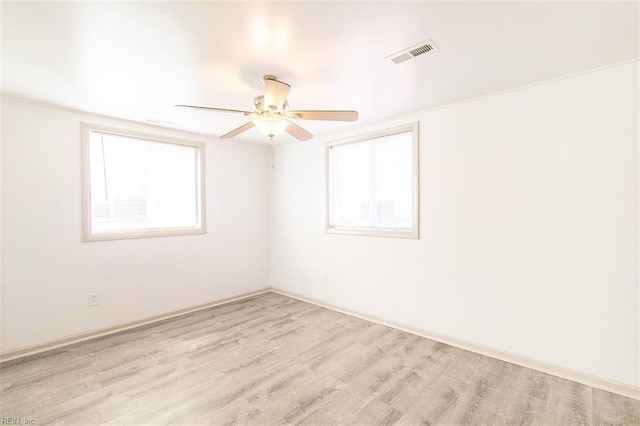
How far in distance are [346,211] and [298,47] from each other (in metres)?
2.39

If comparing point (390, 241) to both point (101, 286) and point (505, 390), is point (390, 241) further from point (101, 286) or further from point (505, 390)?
point (101, 286)

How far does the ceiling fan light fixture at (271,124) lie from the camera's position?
2.17 meters

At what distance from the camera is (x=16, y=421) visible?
1.86 metres

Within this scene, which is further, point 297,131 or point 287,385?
point 297,131

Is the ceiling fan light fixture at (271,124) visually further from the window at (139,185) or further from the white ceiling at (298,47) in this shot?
the window at (139,185)

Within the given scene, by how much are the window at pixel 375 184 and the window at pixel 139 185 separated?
6.26ft

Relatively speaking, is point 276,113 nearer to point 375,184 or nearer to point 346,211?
point 375,184

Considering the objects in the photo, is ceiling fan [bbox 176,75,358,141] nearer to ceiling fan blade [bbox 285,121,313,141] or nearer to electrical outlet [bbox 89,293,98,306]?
ceiling fan blade [bbox 285,121,313,141]

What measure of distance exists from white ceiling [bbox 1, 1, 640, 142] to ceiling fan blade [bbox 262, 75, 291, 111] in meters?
0.17

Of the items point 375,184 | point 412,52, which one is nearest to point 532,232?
point 375,184

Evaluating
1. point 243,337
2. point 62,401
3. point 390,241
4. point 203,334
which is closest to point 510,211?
point 390,241

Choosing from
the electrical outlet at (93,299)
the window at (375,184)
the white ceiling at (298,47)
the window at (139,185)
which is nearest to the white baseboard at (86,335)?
the electrical outlet at (93,299)

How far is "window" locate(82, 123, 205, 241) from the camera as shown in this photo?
3.20 meters

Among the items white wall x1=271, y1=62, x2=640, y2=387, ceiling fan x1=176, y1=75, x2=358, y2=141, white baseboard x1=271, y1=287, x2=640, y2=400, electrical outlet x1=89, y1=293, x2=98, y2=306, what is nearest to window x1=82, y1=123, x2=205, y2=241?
electrical outlet x1=89, y1=293, x2=98, y2=306
